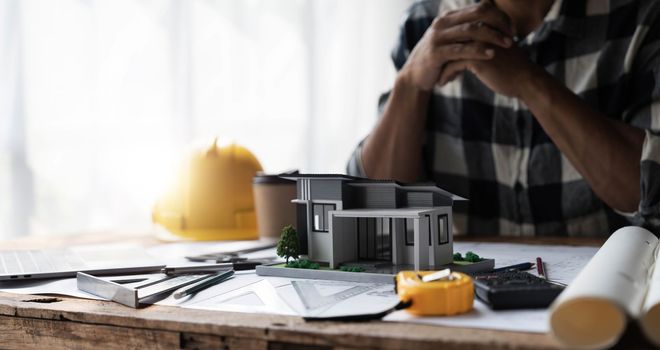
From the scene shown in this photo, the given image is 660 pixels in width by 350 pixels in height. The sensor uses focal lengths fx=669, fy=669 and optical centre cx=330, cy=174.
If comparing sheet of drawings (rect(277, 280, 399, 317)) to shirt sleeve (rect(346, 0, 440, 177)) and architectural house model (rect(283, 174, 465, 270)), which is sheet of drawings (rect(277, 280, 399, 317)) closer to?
architectural house model (rect(283, 174, 465, 270))

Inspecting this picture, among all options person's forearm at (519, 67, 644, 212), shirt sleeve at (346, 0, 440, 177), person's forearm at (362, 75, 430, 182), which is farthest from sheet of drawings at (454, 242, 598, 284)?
shirt sleeve at (346, 0, 440, 177)

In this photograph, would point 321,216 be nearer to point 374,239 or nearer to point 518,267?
point 374,239

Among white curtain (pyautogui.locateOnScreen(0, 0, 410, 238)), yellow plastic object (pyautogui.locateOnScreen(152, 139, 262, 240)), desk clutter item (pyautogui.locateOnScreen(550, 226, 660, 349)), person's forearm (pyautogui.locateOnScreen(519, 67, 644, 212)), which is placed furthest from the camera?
white curtain (pyautogui.locateOnScreen(0, 0, 410, 238))

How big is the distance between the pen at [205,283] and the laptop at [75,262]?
10 centimetres

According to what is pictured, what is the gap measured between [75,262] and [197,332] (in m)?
0.38

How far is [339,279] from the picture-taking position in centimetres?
66

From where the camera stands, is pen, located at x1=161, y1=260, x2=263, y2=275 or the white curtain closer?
pen, located at x1=161, y1=260, x2=263, y2=275

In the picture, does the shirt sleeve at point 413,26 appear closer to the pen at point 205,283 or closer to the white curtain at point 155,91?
the white curtain at point 155,91

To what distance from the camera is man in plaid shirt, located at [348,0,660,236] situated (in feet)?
3.52

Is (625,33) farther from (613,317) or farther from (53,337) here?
(53,337)

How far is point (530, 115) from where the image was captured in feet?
4.26

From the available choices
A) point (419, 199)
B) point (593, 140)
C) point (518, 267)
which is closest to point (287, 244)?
point (419, 199)

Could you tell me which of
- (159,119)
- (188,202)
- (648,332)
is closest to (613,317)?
(648,332)

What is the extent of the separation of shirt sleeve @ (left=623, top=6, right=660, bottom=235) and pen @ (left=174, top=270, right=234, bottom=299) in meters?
0.56
